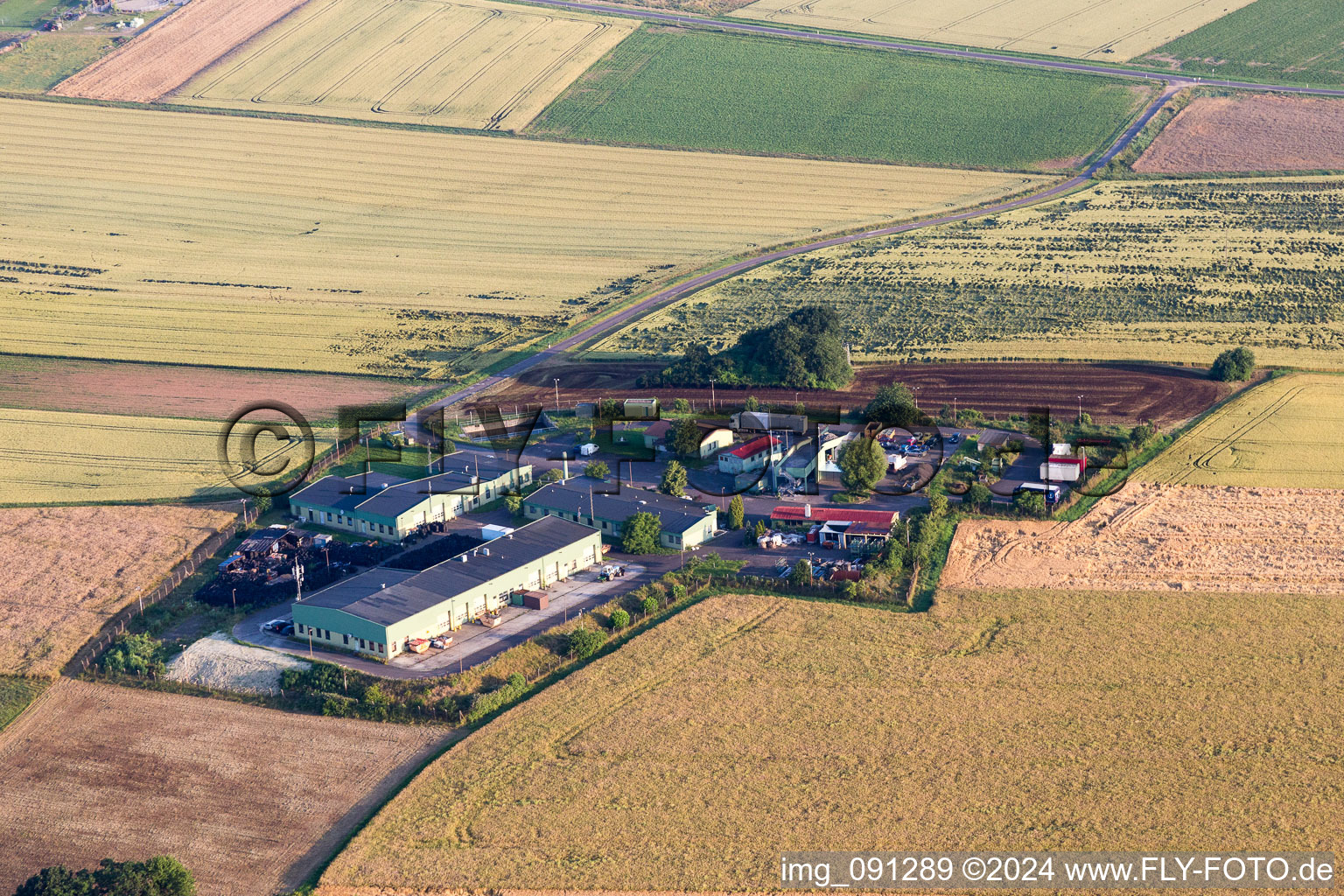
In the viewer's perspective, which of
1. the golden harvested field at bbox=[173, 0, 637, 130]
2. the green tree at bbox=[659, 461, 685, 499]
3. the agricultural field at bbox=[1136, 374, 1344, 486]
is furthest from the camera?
the golden harvested field at bbox=[173, 0, 637, 130]

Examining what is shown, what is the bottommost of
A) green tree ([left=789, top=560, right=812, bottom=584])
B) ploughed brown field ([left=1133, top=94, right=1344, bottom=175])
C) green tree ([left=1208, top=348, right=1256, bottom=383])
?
green tree ([left=789, top=560, right=812, bottom=584])

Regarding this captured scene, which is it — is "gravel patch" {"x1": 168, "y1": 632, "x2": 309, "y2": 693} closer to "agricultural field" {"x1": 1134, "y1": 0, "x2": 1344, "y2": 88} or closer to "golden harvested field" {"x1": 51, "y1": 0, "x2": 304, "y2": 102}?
"golden harvested field" {"x1": 51, "y1": 0, "x2": 304, "y2": 102}

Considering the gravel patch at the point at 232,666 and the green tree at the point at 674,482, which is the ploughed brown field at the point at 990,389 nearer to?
the green tree at the point at 674,482

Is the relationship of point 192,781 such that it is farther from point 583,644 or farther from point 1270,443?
point 1270,443

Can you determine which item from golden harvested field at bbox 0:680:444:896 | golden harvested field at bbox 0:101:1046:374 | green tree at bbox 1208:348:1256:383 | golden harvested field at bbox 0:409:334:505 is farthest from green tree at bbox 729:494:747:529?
green tree at bbox 1208:348:1256:383

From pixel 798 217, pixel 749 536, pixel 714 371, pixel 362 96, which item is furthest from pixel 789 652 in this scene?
pixel 362 96

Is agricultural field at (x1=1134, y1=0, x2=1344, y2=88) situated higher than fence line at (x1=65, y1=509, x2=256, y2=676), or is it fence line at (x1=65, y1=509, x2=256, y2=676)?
agricultural field at (x1=1134, y1=0, x2=1344, y2=88)

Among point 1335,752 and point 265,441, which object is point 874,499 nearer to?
point 1335,752
